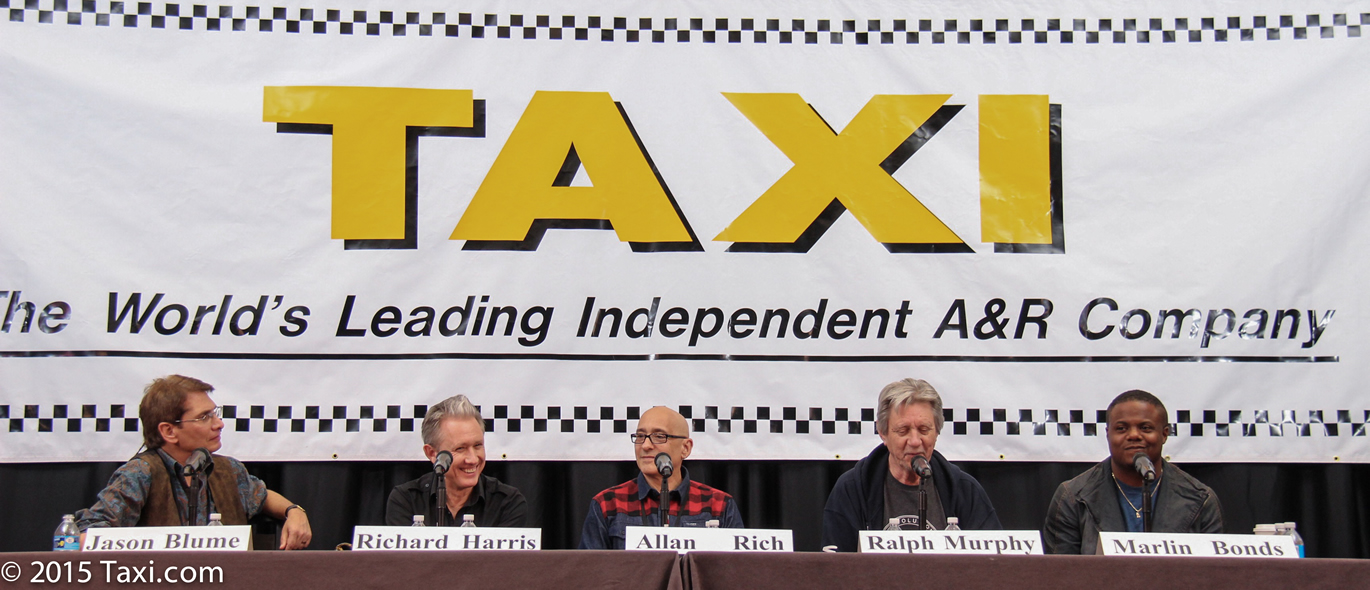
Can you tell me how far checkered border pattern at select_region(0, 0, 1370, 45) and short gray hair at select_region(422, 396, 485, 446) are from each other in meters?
1.19

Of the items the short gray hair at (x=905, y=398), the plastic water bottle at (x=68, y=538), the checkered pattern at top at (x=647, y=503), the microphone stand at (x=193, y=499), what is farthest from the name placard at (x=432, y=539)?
the short gray hair at (x=905, y=398)

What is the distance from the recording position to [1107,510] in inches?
104

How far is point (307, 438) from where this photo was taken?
3.01 m

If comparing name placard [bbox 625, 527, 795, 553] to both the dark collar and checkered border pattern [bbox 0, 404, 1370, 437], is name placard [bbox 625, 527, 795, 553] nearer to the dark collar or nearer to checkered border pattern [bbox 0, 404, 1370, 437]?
the dark collar

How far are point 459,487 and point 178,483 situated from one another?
693 mm

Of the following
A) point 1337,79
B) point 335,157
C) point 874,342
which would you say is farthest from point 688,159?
point 1337,79

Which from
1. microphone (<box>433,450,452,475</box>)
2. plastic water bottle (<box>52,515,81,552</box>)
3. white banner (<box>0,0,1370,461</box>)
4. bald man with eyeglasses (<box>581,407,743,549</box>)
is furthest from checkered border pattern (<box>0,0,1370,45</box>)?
plastic water bottle (<box>52,515,81,552</box>)

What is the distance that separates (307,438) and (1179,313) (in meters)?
2.64

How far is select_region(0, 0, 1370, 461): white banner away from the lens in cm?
302

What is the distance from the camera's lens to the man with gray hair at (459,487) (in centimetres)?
260

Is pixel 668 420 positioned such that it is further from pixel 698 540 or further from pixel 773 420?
pixel 698 540

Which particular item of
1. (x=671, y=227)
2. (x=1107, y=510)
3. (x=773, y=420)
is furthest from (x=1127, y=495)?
(x=671, y=227)

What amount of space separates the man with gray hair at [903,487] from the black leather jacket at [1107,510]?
0.64 feet

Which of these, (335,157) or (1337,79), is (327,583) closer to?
(335,157)
